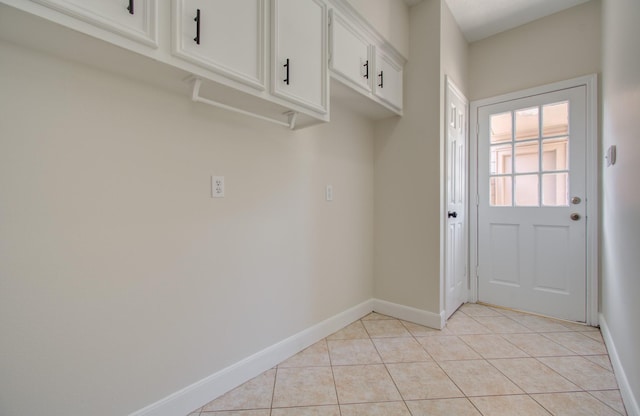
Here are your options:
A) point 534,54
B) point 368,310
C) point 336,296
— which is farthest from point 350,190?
point 534,54

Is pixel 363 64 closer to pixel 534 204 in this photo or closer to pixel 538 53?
pixel 538 53

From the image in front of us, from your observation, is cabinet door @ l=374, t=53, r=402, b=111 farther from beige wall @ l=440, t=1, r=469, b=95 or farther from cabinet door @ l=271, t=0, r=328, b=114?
cabinet door @ l=271, t=0, r=328, b=114

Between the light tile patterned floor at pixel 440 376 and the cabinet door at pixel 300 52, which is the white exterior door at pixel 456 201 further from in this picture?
the cabinet door at pixel 300 52

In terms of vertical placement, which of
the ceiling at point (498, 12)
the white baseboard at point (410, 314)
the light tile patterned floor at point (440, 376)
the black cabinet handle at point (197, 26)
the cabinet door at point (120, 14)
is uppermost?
the ceiling at point (498, 12)

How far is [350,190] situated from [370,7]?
4.50 ft

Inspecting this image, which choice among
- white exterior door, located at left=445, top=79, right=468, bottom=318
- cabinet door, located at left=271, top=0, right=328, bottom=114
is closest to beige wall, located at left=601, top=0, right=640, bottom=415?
white exterior door, located at left=445, top=79, right=468, bottom=318

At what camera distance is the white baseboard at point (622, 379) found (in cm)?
130

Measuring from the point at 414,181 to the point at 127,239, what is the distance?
209 centimetres

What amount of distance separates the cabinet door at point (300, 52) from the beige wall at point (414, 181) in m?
1.08

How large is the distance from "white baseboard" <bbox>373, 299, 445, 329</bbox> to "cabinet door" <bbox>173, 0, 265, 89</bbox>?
2144mm

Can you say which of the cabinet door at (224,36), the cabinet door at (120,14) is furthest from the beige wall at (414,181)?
the cabinet door at (120,14)

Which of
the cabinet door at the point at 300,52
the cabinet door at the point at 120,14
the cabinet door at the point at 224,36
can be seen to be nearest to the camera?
the cabinet door at the point at 120,14

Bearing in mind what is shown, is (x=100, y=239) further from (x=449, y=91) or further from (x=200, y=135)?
(x=449, y=91)

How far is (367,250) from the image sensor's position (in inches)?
105
